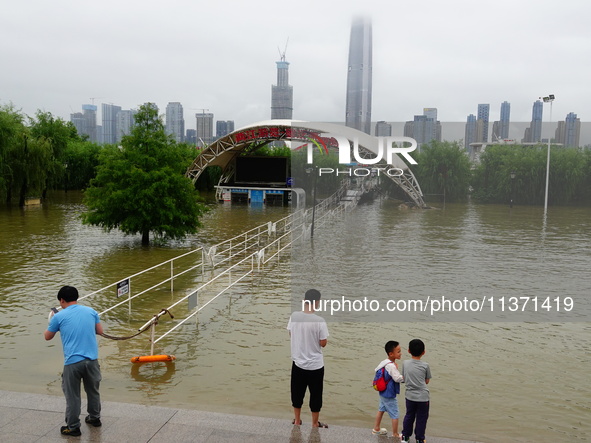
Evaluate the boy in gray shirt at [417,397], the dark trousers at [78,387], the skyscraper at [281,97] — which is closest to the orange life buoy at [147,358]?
the dark trousers at [78,387]

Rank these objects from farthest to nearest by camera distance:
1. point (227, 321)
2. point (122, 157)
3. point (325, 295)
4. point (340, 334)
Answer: point (122, 157)
point (325, 295)
point (227, 321)
point (340, 334)

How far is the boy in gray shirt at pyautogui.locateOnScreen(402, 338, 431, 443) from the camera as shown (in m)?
5.28

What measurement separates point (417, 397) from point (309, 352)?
1.11 metres

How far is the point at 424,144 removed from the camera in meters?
14.4

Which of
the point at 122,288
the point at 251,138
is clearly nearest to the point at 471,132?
the point at 122,288

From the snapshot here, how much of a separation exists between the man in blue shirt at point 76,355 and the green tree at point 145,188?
48.6ft

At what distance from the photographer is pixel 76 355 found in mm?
5418

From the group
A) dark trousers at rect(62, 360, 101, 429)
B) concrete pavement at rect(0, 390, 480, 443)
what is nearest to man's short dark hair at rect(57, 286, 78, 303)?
dark trousers at rect(62, 360, 101, 429)

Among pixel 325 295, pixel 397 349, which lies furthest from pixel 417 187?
pixel 397 349

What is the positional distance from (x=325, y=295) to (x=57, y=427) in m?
8.63

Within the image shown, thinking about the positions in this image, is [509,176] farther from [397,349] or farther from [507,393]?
[397,349]

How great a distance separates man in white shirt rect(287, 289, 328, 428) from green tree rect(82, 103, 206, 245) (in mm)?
15176

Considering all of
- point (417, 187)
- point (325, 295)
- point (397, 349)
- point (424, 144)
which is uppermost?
point (424, 144)

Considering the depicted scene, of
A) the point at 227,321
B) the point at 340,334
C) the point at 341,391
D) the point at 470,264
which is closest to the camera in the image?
the point at 341,391
